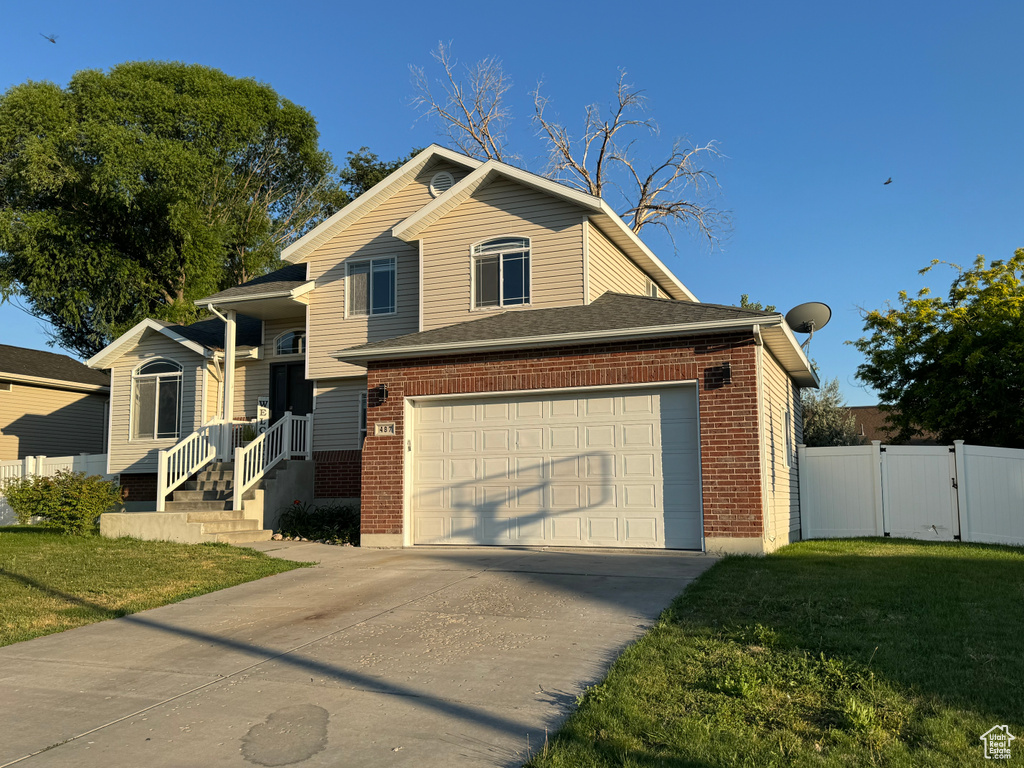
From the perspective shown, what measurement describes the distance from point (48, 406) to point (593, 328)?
71.3 feet

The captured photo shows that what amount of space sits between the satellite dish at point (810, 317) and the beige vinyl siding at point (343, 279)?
7.79 metres

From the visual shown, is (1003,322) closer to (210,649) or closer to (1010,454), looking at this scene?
(1010,454)

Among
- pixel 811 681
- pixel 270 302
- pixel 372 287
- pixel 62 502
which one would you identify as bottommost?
pixel 811 681

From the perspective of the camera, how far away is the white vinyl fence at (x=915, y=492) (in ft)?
47.7

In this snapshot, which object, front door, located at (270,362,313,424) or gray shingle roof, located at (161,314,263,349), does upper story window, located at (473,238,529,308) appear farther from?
gray shingle roof, located at (161,314,263,349)

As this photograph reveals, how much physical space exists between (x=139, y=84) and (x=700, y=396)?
28.2 metres

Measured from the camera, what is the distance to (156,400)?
786 inches

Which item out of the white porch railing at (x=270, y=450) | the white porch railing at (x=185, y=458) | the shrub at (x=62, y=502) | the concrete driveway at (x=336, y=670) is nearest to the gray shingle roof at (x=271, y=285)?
the white porch railing at (x=270, y=450)

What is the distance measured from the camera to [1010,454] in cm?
1464

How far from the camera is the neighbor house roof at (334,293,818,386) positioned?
37.8 ft

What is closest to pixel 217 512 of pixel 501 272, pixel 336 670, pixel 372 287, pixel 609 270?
pixel 372 287

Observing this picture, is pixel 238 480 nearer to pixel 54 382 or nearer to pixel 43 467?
pixel 43 467

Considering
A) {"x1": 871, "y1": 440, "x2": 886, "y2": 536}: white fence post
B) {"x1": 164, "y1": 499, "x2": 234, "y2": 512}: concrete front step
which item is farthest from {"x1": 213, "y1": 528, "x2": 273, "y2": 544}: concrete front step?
{"x1": 871, "y1": 440, "x2": 886, "y2": 536}: white fence post

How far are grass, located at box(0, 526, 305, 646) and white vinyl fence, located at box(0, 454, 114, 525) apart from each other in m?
6.59
